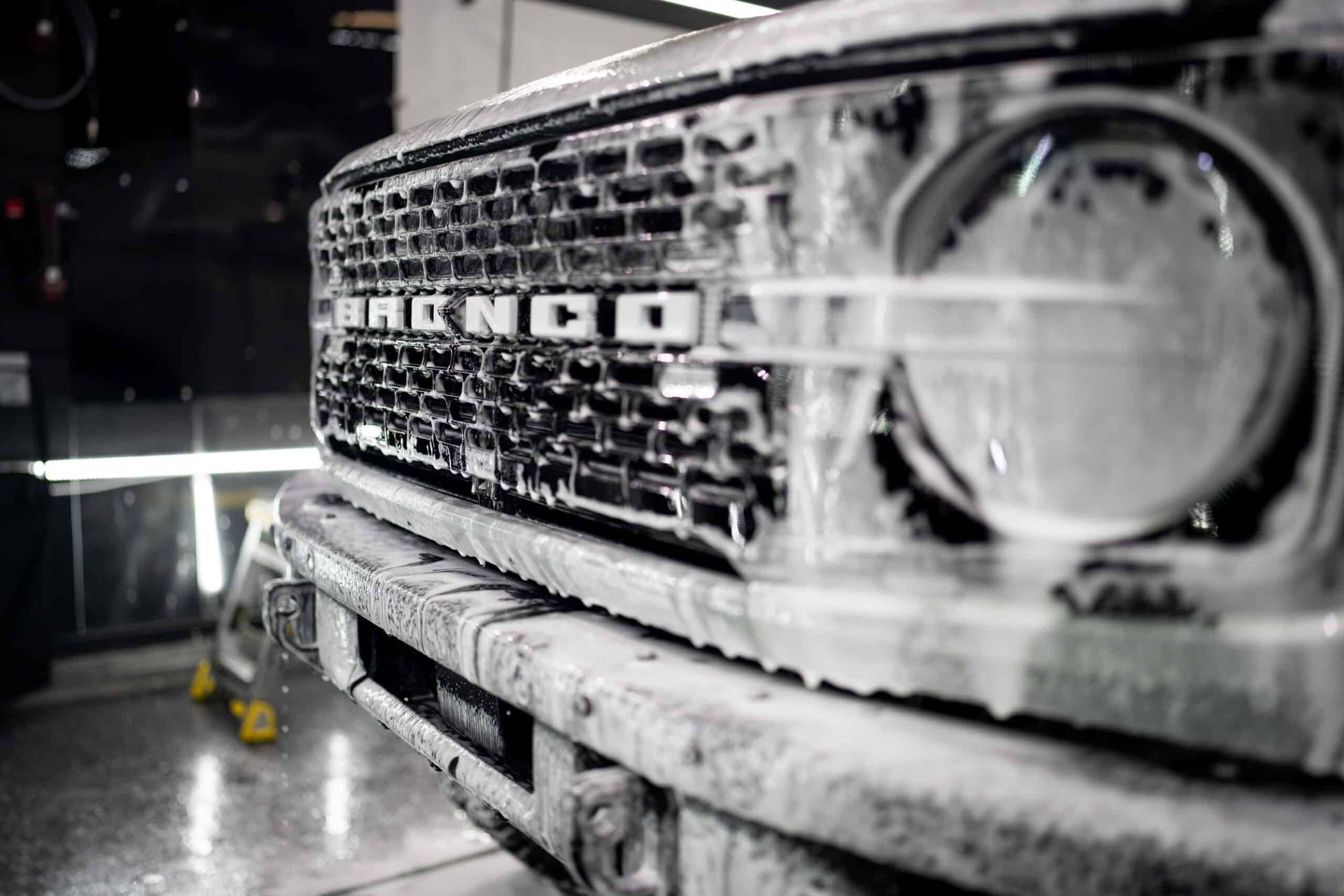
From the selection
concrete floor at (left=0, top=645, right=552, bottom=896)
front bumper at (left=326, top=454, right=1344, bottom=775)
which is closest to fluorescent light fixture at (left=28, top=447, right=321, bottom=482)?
concrete floor at (left=0, top=645, right=552, bottom=896)

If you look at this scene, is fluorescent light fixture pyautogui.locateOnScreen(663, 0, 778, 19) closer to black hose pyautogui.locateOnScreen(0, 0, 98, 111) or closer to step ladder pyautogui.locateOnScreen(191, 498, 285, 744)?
black hose pyautogui.locateOnScreen(0, 0, 98, 111)

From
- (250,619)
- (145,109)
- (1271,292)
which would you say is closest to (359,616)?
(1271,292)

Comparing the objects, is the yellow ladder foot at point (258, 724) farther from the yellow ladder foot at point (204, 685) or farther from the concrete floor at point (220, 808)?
the yellow ladder foot at point (204, 685)

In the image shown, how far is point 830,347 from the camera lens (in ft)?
3.96

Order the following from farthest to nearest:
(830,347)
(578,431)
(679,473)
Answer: (578,431)
(679,473)
(830,347)

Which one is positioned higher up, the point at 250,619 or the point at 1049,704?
the point at 1049,704

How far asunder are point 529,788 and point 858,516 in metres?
0.75

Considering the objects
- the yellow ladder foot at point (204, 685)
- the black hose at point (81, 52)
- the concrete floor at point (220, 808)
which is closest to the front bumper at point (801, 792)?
the concrete floor at point (220, 808)

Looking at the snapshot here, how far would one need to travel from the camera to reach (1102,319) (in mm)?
1042

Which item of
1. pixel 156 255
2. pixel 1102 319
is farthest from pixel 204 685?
pixel 1102 319

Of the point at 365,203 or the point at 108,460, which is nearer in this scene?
the point at 365,203

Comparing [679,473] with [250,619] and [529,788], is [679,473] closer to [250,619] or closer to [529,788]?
[529,788]

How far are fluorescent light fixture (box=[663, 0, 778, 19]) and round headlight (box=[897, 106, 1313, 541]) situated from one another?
138 inches

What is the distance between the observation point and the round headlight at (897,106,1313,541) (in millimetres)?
994
